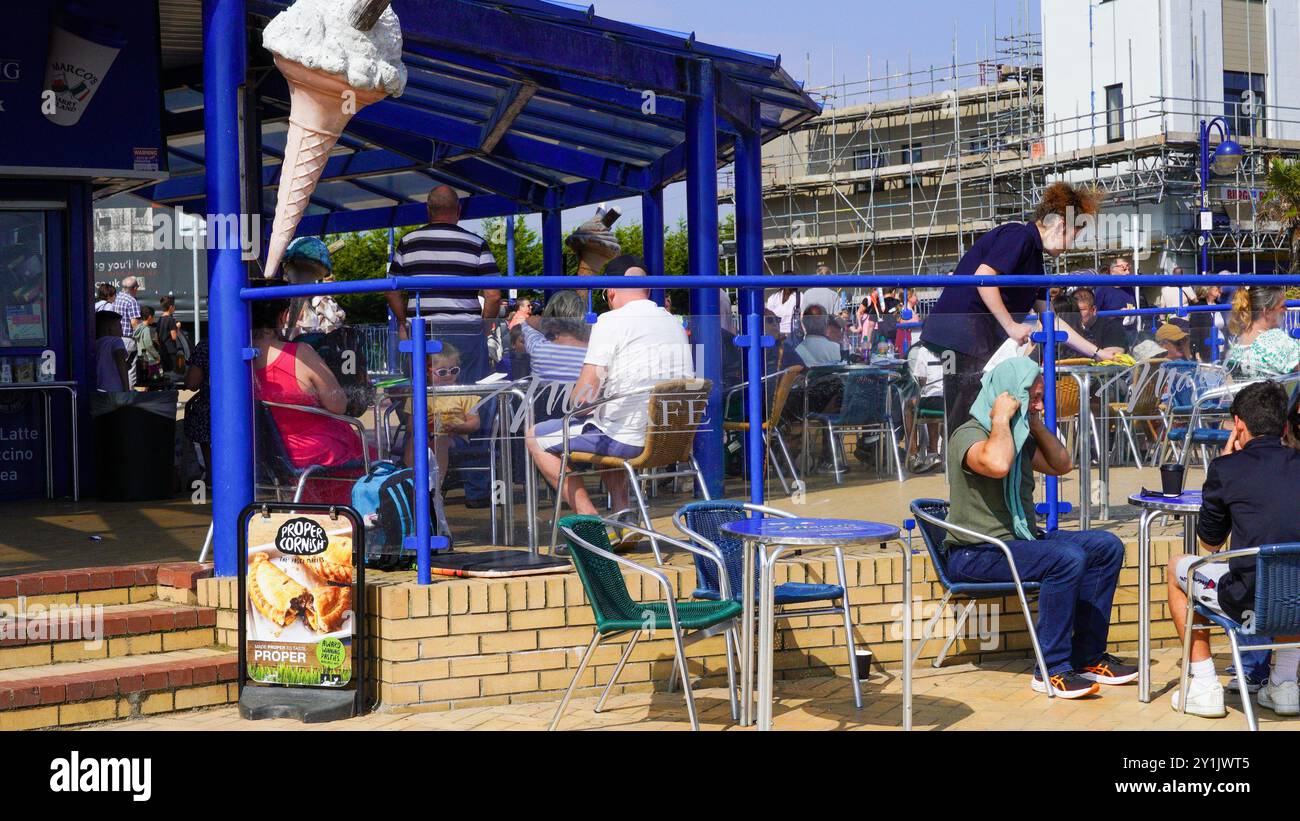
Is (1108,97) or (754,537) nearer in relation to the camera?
(754,537)

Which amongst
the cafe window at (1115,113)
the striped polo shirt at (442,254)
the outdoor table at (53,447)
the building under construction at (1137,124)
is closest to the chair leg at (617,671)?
the striped polo shirt at (442,254)

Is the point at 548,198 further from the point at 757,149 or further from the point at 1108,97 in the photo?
the point at 1108,97

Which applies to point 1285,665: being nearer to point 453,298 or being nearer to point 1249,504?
point 1249,504

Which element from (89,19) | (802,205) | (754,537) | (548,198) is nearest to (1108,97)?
(802,205)

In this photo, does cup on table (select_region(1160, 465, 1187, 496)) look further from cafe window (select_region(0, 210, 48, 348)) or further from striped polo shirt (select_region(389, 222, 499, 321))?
cafe window (select_region(0, 210, 48, 348))

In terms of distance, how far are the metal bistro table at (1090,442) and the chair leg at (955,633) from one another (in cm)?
78

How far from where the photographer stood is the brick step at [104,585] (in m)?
6.39

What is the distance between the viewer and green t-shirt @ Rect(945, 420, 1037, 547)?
6422 mm

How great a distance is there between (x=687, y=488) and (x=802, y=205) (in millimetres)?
55206

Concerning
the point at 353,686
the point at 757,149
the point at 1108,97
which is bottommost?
the point at 353,686

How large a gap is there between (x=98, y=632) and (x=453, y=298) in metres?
2.07

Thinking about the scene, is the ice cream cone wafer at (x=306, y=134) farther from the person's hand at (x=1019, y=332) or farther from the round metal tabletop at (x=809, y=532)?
the person's hand at (x=1019, y=332)

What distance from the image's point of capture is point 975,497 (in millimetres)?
6441

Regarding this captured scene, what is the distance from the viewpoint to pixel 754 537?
536 centimetres
